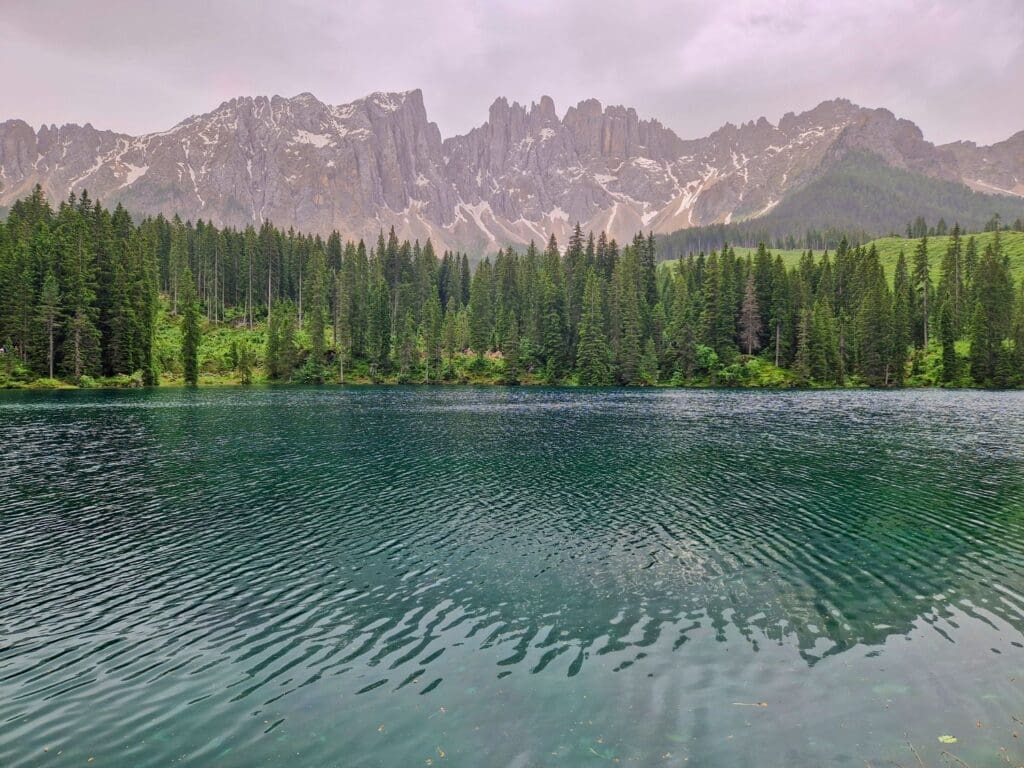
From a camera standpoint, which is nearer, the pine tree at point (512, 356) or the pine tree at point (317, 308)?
the pine tree at point (317, 308)

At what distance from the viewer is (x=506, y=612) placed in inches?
719

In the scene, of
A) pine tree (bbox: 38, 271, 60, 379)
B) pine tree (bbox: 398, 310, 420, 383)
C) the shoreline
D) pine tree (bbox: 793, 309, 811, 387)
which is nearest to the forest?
pine tree (bbox: 38, 271, 60, 379)

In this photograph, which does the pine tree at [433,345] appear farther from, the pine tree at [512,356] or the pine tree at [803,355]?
the pine tree at [803,355]

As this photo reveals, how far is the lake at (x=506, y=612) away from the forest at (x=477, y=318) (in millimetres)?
90162

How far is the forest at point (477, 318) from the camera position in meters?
116

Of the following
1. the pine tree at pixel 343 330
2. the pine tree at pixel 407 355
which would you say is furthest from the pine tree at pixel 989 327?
the pine tree at pixel 343 330

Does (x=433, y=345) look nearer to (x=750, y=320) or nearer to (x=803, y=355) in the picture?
(x=750, y=320)

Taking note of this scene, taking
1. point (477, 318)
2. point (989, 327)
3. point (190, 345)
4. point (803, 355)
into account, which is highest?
point (477, 318)

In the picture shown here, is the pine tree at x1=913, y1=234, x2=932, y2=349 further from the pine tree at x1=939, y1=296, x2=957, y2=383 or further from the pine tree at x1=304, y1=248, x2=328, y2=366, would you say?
the pine tree at x1=304, y1=248, x2=328, y2=366

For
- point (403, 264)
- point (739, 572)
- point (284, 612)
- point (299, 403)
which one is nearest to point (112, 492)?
point (284, 612)

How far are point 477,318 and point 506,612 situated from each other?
151 meters

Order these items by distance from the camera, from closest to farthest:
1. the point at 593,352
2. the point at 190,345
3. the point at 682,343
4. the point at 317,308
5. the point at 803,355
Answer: the point at 190,345, the point at 803,355, the point at 682,343, the point at 593,352, the point at 317,308

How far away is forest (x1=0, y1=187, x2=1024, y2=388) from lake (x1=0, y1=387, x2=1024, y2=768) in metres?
90.2

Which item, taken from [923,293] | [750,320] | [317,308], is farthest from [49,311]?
[923,293]
